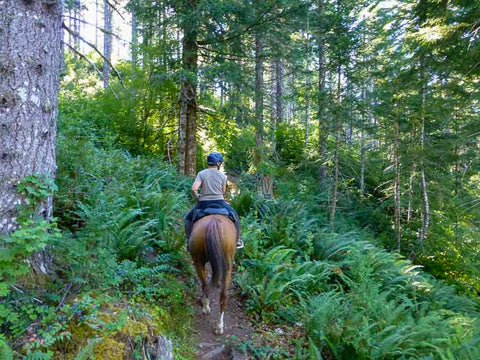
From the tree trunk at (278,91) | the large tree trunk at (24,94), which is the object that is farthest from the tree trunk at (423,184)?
the large tree trunk at (24,94)

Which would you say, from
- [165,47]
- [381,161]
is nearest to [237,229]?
[165,47]

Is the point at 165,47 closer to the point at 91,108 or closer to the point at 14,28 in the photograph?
the point at 91,108

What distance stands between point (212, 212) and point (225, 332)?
69.4 inches

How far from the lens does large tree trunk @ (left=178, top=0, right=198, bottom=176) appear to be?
367 inches

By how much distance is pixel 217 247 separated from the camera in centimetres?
431

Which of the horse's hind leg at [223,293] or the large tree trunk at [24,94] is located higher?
the large tree trunk at [24,94]

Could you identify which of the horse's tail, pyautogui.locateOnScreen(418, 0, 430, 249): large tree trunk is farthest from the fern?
pyautogui.locateOnScreen(418, 0, 430, 249): large tree trunk

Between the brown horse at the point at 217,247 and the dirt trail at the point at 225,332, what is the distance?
17cm

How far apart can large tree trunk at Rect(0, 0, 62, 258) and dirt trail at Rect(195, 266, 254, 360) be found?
264 cm

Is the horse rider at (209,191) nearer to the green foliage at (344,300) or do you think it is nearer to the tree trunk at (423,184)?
the green foliage at (344,300)

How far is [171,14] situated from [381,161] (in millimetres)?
9738

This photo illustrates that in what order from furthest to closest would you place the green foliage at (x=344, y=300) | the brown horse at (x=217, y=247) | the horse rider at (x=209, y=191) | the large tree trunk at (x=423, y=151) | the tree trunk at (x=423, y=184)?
the tree trunk at (x=423, y=184) → the large tree trunk at (x=423, y=151) → the horse rider at (x=209, y=191) → the brown horse at (x=217, y=247) → the green foliage at (x=344, y=300)

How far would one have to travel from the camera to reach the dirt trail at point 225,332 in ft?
13.3

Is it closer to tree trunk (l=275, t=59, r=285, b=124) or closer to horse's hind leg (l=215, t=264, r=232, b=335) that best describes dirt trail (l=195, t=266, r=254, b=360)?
horse's hind leg (l=215, t=264, r=232, b=335)
